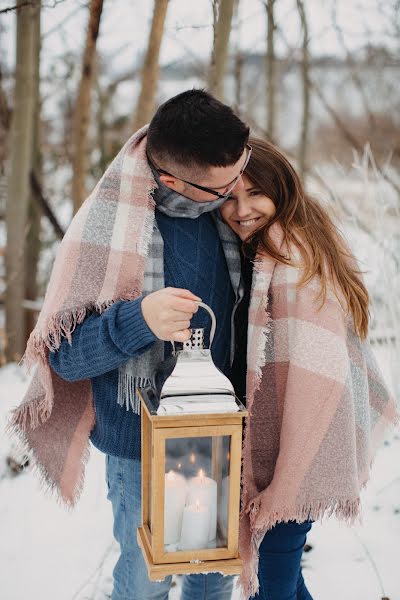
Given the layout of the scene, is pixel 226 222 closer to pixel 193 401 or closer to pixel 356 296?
pixel 356 296

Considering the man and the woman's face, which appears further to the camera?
the woman's face

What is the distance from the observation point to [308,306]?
4.67 ft

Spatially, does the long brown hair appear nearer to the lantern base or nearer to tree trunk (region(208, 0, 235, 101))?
the lantern base

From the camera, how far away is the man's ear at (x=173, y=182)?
1.36 m

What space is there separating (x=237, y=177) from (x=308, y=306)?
34cm

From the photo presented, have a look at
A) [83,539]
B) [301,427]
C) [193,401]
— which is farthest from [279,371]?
[83,539]

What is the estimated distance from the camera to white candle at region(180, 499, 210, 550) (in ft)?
3.96

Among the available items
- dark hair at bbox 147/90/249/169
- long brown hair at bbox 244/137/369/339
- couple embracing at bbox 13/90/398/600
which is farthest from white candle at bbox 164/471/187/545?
dark hair at bbox 147/90/249/169

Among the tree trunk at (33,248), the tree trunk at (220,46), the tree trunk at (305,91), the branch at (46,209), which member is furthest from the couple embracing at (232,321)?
the tree trunk at (33,248)

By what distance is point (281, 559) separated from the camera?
150 centimetres

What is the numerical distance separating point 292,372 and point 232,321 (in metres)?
0.19

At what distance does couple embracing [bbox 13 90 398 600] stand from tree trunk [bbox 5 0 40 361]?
2704 millimetres

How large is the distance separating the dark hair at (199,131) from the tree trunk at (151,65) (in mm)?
1483

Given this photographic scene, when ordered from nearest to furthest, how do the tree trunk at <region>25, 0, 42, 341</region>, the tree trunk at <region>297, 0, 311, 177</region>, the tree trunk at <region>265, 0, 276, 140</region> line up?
1. the tree trunk at <region>265, 0, 276, 140</region>
2. the tree trunk at <region>297, 0, 311, 177</region>
3. the tree trunk at <region>25, 0, 42, 341</region>
